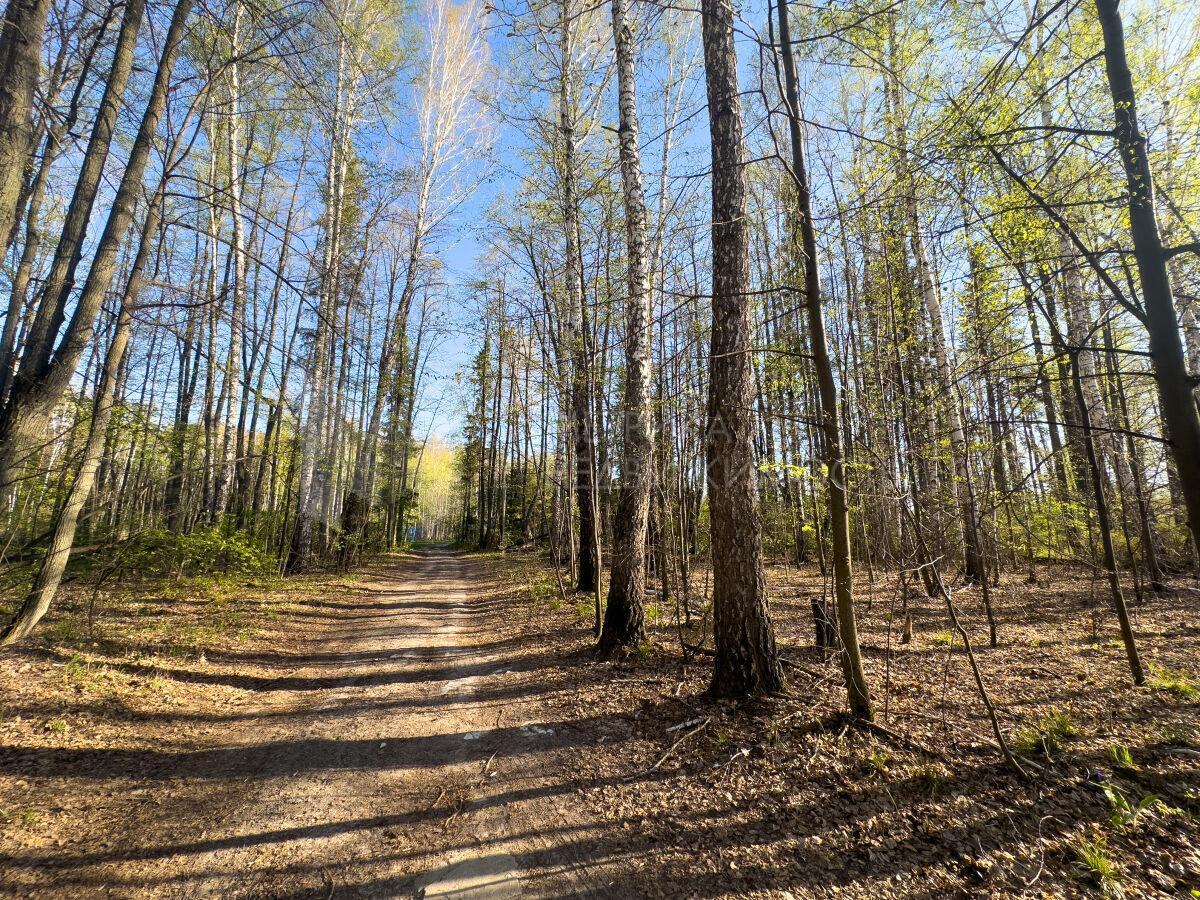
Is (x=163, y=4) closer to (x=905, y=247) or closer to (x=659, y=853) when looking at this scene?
(x=659, y=853)

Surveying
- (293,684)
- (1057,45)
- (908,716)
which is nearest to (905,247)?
(1057,45)

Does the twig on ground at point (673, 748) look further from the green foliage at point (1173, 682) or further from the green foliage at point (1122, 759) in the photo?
the green foliage at point (1173, 682)

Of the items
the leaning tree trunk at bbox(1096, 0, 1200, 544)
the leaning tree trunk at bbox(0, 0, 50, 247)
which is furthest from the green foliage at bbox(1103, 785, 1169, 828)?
the leaning tree trunk at bbox(0, 0, 50, 247)

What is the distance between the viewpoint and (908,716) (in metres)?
3.90

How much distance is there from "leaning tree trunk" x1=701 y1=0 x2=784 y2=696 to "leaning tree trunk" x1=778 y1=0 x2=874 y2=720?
53cm

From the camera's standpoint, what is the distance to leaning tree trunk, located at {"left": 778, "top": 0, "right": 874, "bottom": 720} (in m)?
3.49

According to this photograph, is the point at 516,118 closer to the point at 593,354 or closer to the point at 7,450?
the point at 593,354

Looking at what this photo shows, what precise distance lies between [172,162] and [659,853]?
26.0 ft

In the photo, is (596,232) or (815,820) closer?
(815,820)

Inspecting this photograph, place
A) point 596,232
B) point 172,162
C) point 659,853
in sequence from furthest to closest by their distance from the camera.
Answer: point 596,232 → point 172,162 → point 659,853

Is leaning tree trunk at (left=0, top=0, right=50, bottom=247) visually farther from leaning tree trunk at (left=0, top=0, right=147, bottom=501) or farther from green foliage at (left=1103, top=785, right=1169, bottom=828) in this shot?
green foliage at (left=1103, top=785, right=1169, bottom=828)

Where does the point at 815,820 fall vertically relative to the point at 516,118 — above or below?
below

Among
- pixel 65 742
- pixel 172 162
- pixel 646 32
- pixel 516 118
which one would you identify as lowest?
pixel 65 742

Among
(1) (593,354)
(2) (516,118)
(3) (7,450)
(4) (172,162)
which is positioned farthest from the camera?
(2) (516,118)
